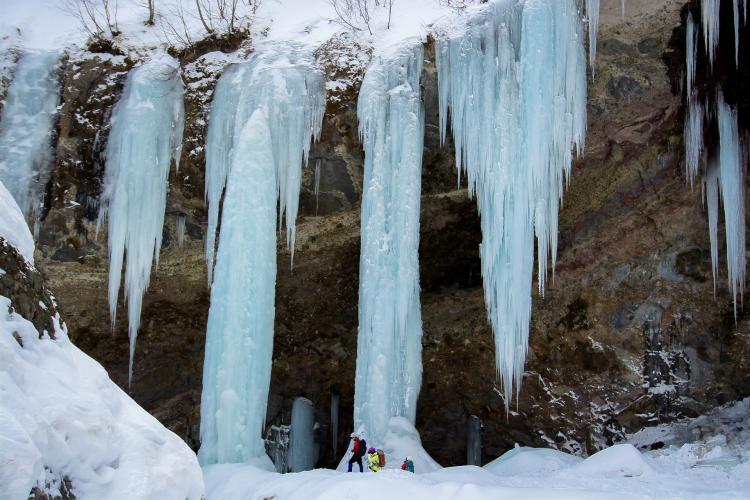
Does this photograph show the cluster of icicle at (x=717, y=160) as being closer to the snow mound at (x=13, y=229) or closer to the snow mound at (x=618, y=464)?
the snow mound at (x=618, y=464)

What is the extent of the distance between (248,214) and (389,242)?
1861 millimetres

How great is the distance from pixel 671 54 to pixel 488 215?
340cm

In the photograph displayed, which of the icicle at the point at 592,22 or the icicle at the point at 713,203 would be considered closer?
the icicle at the point at 592,22

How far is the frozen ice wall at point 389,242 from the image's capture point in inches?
357

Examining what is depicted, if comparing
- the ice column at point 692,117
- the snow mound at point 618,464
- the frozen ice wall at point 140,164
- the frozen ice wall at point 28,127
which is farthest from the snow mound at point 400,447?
the frozen ice wall at point 28,127

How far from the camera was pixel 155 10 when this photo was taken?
11086mm

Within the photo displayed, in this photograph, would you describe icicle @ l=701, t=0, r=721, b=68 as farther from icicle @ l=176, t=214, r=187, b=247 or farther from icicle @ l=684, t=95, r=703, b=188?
icicle @ l=176, t=214, r=187, b=247

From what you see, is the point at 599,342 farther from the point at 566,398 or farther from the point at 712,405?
the point at 712,405

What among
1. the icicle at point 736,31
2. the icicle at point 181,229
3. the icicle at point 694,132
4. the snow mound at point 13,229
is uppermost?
the icicle at point 736,31

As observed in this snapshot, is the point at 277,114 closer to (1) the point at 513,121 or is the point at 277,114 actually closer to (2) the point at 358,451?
(1) the point at 513,121

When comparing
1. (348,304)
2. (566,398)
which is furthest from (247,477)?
(566,398)

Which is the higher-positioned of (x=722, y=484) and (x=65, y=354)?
(x=65, y=354)

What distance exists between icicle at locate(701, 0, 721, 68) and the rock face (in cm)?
50

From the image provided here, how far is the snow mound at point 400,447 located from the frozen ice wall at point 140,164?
3.73 m
